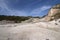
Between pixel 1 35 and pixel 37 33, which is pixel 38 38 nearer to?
pixel 37 33

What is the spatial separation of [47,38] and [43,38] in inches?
10.4

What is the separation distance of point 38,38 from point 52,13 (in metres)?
12.5

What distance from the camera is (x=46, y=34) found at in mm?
8852

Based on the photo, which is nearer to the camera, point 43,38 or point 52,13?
point 43,38

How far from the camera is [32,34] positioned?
29.1ft

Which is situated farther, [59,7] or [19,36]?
[59,7]

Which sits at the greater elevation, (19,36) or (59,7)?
(59,7)

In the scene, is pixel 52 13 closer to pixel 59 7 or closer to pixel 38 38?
pixel 59 7

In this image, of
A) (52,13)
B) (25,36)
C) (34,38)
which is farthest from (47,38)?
(52,13)

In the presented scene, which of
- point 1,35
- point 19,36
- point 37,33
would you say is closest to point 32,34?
point 37,33

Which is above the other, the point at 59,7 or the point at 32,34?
the point at 59,7

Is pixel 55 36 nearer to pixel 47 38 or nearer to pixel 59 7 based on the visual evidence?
pixel 47 38

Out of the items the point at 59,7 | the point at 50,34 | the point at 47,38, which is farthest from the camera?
the point at 59,7

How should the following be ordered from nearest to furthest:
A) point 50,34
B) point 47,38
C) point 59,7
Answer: point 47,38 < point 50,34 < point 59,7
